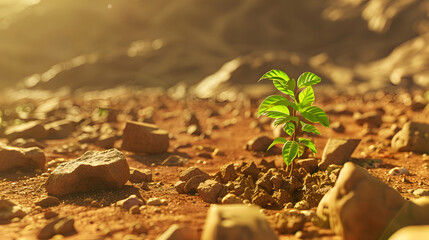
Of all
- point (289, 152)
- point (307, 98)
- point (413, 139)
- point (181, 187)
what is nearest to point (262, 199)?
point (289, 152)

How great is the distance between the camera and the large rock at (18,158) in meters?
3.02

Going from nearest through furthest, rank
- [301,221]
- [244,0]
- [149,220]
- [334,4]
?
[301,221]
[149,220]
[334,4]
[244,0]

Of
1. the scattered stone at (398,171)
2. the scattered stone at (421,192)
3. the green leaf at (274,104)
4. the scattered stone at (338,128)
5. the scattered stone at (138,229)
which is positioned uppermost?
the green leaf at (274,104)

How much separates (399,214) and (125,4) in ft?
55.2

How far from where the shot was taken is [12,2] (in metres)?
21.8

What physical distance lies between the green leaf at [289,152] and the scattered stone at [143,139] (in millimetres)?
1892

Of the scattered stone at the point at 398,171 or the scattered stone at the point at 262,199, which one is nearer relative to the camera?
the scattered stone at the point at 262,199

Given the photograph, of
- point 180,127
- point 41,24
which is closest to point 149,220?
point 180,127

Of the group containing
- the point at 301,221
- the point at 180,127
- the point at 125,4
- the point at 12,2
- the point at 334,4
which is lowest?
the point at 301,221

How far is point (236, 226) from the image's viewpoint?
1.43m

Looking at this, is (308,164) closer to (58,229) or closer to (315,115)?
(315,115)

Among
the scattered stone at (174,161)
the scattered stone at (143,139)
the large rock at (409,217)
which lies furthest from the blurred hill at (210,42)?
the large rock at (409,217)

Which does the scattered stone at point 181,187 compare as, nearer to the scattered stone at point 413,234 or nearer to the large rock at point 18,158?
the large rock at point 18,158

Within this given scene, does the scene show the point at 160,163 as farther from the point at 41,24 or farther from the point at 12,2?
the point at 12,2
